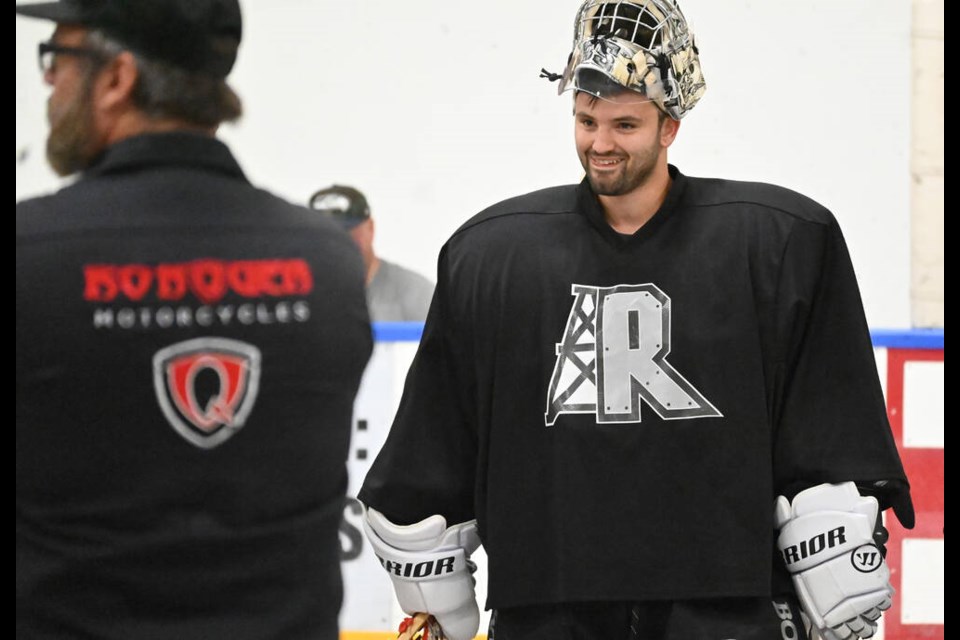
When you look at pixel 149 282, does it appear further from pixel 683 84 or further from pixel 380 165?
pixel 380 165

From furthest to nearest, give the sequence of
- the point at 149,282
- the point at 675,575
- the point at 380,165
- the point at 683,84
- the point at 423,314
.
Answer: the point at 380,165 < the point at 423,314 < the point at 683,84 < the point at 675,575 < the point at 149,282

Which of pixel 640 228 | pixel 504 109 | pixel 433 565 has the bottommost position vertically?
pixel 433 565

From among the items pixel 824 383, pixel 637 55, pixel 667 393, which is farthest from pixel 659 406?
pixel 637 55

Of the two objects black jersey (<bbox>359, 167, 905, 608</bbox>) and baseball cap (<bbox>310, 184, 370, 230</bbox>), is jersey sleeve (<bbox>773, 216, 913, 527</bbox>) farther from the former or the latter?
baseball cap (<bbox>310, 184, 370, 230</bbox>)

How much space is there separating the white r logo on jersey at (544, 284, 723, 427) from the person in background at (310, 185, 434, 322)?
8.29 feet

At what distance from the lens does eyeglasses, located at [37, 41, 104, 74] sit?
53.9 inches

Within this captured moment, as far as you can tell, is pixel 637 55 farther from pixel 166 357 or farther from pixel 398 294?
pixel 398 294

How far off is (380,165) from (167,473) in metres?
3.72

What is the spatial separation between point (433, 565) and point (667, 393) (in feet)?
1.45

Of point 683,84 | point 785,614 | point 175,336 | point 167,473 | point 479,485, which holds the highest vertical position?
point 683,84

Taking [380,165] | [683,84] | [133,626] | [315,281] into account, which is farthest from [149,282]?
[380,165]

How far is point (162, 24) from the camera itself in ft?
4.48

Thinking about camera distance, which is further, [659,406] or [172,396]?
[659,406]

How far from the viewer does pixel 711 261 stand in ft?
6.88
